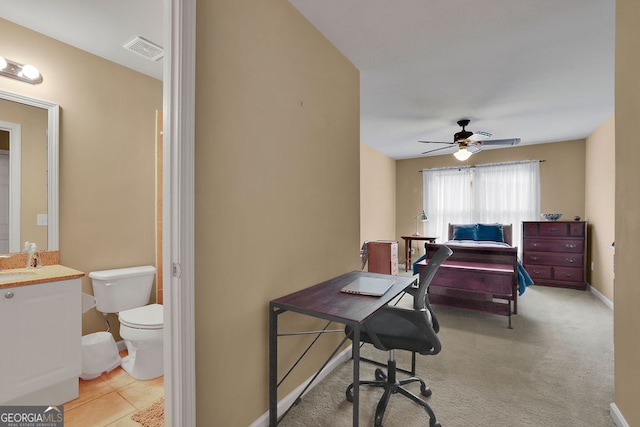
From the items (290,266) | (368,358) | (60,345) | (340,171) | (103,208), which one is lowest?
(368,358)

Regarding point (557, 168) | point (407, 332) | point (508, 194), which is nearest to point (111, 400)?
point (407, 332)

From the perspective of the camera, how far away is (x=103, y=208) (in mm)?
2523

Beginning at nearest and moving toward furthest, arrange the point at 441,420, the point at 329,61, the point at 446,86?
the point at 441,420 → the point at 329,61 → the point at 446,86

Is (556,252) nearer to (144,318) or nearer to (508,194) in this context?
(508,194)

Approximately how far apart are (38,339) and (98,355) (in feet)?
1.63

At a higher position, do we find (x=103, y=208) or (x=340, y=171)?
(x=340, y=171)

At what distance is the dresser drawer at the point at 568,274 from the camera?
15.8 ft

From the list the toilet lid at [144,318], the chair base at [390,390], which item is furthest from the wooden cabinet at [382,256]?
the toilet lid at [144,318]

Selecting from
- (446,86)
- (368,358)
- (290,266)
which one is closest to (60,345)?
(290,266)

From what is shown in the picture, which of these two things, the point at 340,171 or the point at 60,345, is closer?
the point at 60,345

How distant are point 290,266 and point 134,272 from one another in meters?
1.52

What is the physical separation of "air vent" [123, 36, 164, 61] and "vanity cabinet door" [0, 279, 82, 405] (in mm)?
A: 1766

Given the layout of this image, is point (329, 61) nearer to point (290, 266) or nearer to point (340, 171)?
point (340, 171)

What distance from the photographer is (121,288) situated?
96.1 inches
